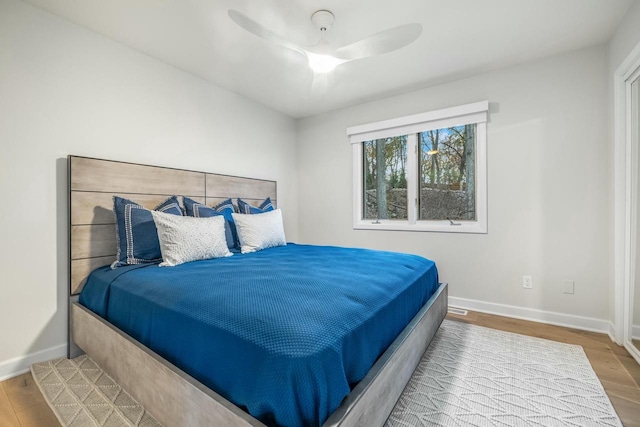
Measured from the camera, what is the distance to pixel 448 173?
326 cm

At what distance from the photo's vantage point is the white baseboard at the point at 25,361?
6.13 ft

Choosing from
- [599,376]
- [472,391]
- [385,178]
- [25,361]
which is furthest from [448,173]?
[25,361]

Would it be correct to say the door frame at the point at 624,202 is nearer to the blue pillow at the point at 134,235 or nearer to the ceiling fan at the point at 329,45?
the ceiling fan at the point at 329,45

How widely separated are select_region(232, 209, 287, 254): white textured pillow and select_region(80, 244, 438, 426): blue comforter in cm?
68

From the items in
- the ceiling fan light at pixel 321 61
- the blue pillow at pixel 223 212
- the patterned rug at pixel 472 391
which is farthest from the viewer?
the blue pillow at pixel 223 212

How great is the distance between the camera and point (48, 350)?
81.0 inches

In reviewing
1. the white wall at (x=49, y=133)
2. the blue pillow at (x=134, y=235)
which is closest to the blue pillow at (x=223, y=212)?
the blue pillow at (x=134, y=235)

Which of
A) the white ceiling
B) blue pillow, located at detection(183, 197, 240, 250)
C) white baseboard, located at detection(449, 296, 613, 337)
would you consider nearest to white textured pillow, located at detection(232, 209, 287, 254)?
blue pillow, located at detection(183, 197, 240, 250)

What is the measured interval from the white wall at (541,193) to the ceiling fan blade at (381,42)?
118 centimetres

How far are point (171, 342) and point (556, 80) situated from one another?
356 cm

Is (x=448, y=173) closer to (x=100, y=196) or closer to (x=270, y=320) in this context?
(x=270, y=320)

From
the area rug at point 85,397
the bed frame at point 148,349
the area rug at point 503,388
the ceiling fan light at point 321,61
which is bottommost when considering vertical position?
the area rug at point 85,397

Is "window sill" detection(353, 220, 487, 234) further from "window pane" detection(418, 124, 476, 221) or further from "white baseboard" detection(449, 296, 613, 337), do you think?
"white baseboard" detection(449, 296, 613, 337)

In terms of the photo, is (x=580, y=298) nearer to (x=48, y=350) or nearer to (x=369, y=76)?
(x=369, y=76)
